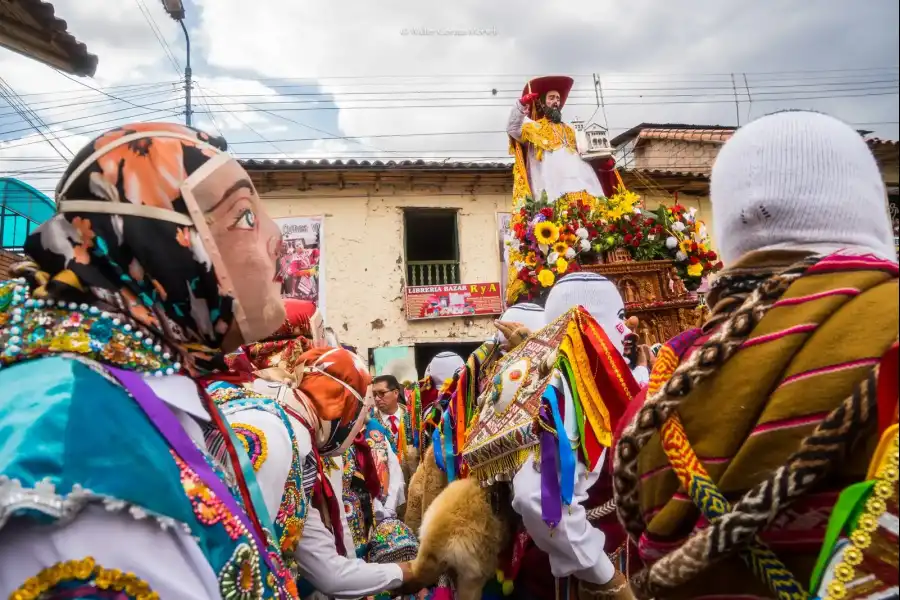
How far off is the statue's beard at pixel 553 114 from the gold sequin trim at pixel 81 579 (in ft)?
20.5

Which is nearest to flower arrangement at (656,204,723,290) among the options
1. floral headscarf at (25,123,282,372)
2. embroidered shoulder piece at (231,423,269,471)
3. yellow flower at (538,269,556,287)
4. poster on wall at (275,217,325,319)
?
yellow flower at (538,269,556,287)

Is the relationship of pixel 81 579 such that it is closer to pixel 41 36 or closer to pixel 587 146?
pixel 41 36

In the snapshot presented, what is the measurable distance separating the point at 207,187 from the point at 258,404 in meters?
0.85

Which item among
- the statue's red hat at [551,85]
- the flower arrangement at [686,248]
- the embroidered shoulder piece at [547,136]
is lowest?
the flower arrangement at [686,248]

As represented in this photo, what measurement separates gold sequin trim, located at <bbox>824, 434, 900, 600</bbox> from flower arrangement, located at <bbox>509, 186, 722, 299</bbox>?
4.07 m

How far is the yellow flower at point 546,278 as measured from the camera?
5039mm

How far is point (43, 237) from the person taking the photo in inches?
55.7

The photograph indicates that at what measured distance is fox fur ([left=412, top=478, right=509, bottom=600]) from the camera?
295cm

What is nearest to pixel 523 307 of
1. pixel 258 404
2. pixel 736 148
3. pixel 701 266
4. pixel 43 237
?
pixel 701 266

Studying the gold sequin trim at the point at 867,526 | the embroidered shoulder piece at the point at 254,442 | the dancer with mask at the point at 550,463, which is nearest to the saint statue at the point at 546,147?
the dancer with mask at the point at 550,463

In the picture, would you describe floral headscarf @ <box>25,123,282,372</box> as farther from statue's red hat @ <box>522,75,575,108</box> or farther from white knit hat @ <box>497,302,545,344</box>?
statue's red hat @ <box>522,75,575,108</box>

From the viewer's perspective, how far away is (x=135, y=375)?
135cm

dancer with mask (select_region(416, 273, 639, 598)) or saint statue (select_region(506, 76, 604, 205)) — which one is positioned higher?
saint statue (select_region(506, 76, 604, 205))

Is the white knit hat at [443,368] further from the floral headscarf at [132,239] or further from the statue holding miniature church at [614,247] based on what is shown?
the floral headscarf at [132,239]
